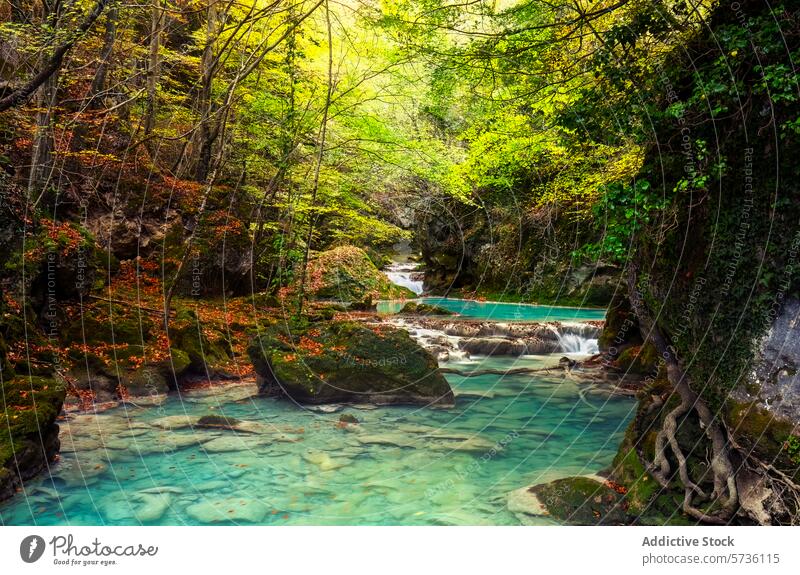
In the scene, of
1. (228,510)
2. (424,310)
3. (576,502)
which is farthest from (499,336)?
(228,510)

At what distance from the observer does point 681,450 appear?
16.8 feet

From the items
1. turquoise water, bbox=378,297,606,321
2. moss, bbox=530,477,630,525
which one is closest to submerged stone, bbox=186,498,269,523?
moss, bbox=530,477,630,525

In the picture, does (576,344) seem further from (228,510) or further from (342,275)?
(228,510)

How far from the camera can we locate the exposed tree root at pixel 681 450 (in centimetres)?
452

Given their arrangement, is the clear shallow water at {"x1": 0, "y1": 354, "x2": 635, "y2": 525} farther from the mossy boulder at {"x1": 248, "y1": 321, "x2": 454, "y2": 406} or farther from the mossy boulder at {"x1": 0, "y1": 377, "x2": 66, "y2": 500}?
the mossy boulder at {"x1": 248, "y1": 321, "x2": 454, "y2": 406}

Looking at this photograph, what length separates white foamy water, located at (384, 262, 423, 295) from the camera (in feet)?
114

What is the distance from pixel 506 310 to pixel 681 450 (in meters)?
21.0

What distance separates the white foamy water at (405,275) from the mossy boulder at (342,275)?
1248cm

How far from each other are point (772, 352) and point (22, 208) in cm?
989

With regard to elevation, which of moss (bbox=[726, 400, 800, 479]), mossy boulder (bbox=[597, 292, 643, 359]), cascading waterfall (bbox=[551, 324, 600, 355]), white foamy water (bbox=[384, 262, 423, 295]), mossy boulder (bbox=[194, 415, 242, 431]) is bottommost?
white foamy water (bbox=[384, 262, 423, 295])

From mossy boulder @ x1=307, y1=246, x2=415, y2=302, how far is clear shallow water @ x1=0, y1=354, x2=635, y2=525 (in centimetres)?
953
